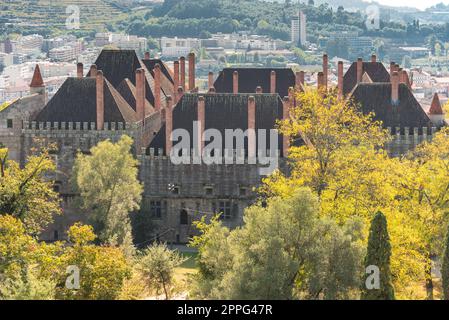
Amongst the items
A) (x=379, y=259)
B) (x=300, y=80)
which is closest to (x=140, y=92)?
(x=300, y=80)

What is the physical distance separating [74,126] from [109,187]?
8.93 m

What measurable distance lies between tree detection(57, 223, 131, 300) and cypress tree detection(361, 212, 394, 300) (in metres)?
12.9

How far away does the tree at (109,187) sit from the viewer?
79000 mm

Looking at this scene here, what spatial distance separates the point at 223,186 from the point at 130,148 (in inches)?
269

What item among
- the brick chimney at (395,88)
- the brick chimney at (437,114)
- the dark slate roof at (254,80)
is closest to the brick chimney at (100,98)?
the dark slate roof at (254,80)

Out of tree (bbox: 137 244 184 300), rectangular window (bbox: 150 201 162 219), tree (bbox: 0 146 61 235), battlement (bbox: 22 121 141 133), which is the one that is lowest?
rectangular window (bbox: 150 201 162 219)

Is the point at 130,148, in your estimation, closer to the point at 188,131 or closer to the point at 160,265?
the point at 188,131

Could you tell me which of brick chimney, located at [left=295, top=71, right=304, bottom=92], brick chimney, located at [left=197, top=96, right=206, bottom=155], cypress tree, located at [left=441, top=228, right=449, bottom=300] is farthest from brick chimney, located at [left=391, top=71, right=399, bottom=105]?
cypress tree, located at [left=441, top=228, right=449, bottom=300]

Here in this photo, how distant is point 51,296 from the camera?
5538cm

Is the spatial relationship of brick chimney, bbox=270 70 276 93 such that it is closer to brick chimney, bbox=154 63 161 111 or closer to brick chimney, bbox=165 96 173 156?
brick chimney, bbox=154 63 161 111

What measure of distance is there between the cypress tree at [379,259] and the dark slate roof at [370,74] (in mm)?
46836

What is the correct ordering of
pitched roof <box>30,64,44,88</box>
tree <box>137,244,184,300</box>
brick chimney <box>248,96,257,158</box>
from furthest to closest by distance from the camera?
pitched roof <box>30,64,44,88</box>, brick chimney <box>248,96,257,158</box>, tree <box>137,244,184,300</box>

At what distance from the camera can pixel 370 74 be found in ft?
332

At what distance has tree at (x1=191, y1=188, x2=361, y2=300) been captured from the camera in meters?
52.3
